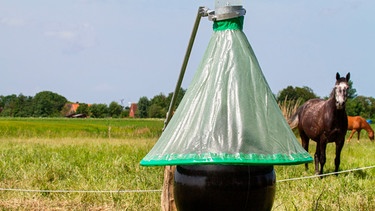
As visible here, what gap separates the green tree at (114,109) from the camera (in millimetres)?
70838

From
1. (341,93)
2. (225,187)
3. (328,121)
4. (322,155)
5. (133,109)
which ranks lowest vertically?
(322,155)

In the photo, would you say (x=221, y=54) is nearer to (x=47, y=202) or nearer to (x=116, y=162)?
(x=47, y=202)

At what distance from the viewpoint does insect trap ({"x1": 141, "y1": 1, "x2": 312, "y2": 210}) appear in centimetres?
291

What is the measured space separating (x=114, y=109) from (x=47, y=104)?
9.26 metres

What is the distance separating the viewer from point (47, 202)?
617 centimetres

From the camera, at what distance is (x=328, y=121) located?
8664 millimetres

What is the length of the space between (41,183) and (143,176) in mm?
1390

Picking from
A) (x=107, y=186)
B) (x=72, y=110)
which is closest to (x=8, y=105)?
(x=72, y=110)

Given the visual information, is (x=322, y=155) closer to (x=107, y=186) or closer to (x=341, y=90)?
(x=341, y=90)

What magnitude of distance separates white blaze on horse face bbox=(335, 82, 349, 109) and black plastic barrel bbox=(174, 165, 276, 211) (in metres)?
5.17

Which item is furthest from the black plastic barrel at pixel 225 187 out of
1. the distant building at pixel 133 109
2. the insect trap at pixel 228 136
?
the distant building at pixel 133 109

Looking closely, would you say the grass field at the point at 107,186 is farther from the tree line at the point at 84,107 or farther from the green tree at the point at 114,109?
the green tree at the point at 114,109


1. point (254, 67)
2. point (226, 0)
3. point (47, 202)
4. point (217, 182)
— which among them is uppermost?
point (226, 0)

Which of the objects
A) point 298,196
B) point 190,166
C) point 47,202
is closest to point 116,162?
point 47,202
